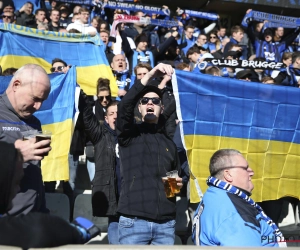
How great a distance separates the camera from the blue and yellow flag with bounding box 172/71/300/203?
579cm

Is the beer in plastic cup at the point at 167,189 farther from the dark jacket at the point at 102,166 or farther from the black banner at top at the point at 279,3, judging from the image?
the black banner at top at the point at 279,3

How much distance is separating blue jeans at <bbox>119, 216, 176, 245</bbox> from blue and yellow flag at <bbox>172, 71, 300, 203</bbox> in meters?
1.34

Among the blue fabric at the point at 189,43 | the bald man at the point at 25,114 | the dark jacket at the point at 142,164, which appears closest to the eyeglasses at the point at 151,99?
the dark jacket at the point at 142,164

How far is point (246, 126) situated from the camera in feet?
19.9

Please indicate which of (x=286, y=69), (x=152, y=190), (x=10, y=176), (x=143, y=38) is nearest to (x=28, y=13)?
(x=143, y=38)

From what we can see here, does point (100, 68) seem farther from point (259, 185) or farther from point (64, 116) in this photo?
point (259, 185)

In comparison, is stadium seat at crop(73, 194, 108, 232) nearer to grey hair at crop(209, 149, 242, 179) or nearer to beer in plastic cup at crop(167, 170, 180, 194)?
beer in plastic cup at crop(167, 170, 180, 194)

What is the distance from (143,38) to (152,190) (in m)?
4.89

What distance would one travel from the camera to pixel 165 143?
461 centimetres

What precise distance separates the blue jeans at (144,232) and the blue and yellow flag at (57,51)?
346 centimetres

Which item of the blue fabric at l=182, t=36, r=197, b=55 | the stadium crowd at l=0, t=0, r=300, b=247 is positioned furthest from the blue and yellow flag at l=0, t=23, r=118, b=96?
the blue fabric at l=182, t=36, r=197, b=55

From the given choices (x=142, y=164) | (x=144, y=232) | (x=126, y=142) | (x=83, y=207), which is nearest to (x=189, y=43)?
(x=83, y=207)

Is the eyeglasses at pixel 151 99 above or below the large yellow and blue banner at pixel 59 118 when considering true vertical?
above

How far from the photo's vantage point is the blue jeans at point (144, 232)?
14.0ft
